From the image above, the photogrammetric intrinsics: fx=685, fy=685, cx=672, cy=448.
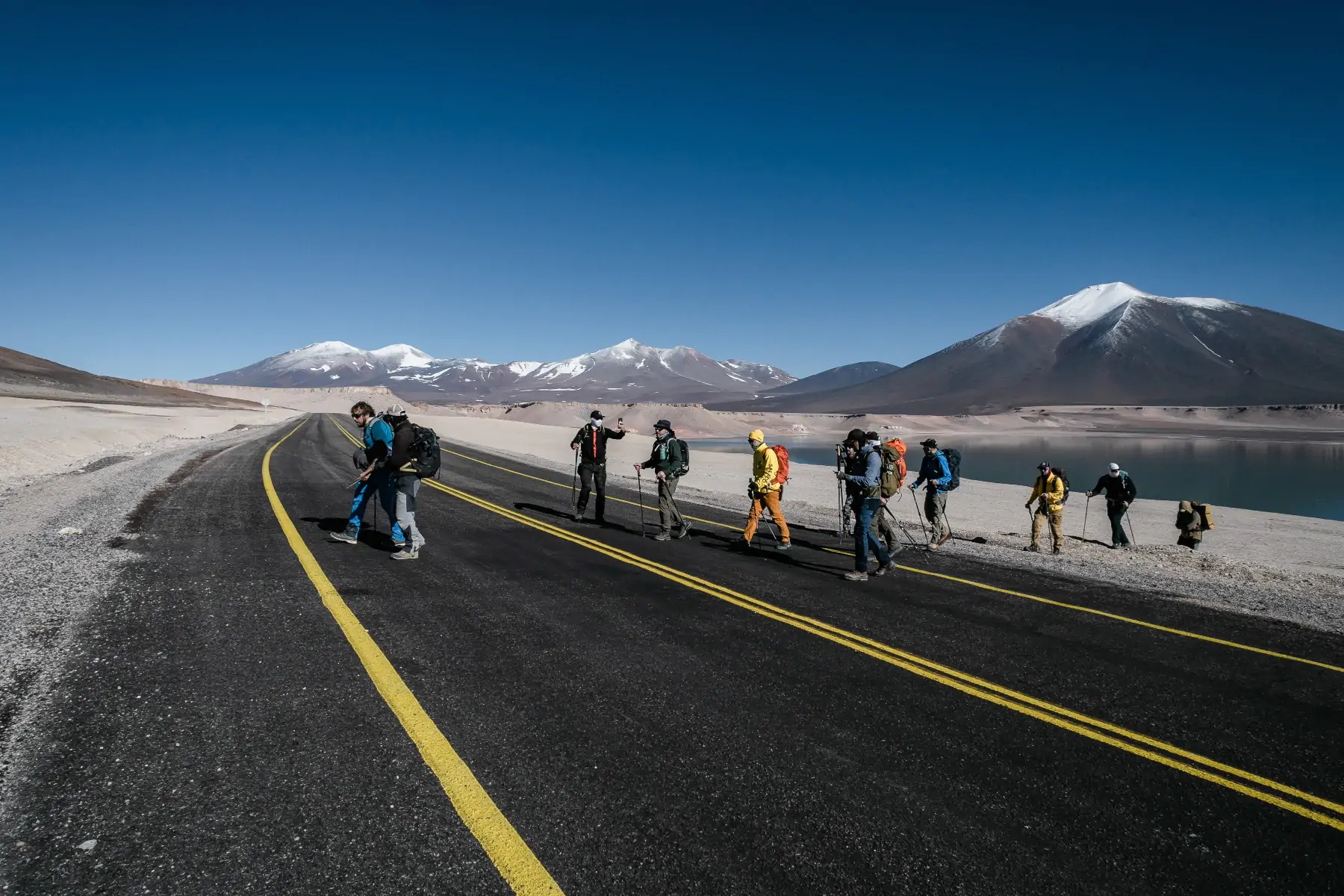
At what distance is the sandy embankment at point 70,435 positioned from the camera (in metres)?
22.0

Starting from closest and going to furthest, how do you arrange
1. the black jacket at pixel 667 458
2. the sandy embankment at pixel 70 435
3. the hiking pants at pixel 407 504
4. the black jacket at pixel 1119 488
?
1. the hiking pants at pixel 407 504
2. the black jacket at pixel 667 458
3. the black jacket at pixel 1119 488
4. the sandy embankment at pixel 70 435

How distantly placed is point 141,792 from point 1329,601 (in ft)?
40.7

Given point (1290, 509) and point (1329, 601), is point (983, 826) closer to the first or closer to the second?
point (1329, 601)

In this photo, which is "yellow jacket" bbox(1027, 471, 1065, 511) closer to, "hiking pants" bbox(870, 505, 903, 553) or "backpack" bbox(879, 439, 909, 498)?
"backpack" bbox(879, 439, 909, 498)

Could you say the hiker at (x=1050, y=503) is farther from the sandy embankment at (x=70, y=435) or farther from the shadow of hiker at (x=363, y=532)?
the sandy embankment at (x=70, y=435)

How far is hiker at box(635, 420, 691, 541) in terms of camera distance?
12008 millimetres

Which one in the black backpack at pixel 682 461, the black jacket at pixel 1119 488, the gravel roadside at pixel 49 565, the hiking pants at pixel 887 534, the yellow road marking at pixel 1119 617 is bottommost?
the yellow road marking at pixel 1119 617

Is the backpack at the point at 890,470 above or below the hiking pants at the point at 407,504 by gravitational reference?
above

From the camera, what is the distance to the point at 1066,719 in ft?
15.8

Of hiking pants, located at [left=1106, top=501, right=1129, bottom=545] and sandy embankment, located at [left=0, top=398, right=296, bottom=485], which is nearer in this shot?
hiking pants, located at [left=1106, top=501, right=1129, bottom=545]

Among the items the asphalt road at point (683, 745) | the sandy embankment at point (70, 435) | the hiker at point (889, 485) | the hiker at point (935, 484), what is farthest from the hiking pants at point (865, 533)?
the sandy embankment at point (70, 435)

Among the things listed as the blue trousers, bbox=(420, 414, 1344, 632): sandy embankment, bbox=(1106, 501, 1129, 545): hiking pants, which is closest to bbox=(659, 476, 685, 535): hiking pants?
bbox=(420, 414, 1344, 632): sandy embankment

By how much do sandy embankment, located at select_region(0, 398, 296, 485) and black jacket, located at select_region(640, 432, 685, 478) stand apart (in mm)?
16443

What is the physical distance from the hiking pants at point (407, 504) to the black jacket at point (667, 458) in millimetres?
4338
